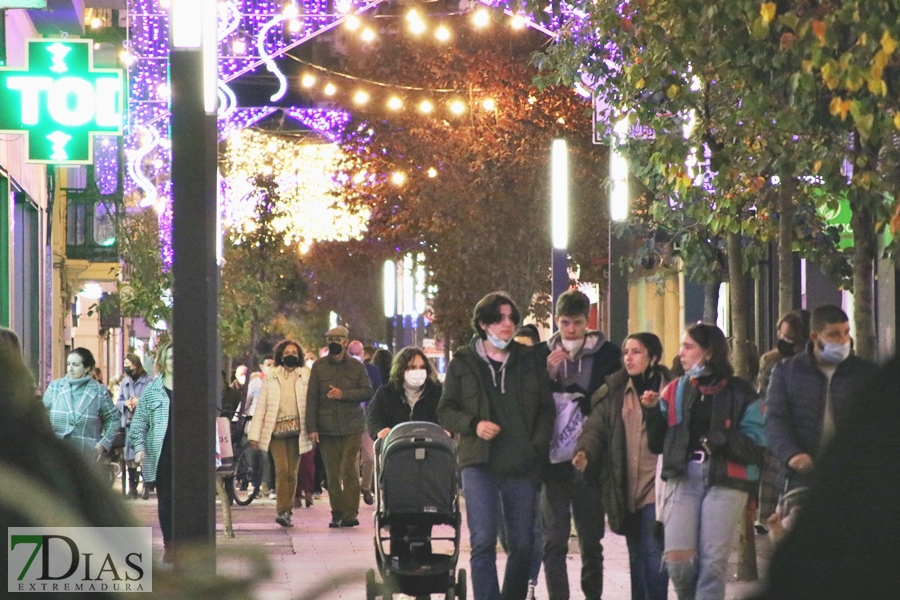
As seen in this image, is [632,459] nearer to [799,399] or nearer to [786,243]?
[799,399]

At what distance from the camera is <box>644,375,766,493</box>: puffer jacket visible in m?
8.22

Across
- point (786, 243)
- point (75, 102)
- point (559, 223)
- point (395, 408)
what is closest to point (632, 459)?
point (395, 408)

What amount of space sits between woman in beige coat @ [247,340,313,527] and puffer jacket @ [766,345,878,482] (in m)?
8.43

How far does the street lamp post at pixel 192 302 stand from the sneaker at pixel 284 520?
1027cm

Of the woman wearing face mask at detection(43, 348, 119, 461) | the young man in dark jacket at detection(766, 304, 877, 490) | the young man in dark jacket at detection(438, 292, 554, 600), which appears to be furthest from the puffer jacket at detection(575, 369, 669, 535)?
the woman wearing face mask at detection(43, 348, 119, 461)

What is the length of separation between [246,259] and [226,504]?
2566 cm

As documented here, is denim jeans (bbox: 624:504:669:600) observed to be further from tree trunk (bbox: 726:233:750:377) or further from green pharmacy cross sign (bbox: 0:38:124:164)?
green pharmacy cross sign (bbox: 0:38:124:164)

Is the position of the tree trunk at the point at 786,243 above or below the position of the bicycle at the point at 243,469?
above

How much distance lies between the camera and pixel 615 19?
36.8ft

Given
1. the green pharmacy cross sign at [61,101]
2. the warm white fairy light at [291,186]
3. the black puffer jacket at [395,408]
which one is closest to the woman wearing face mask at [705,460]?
the black puffer jacket at [395,408]

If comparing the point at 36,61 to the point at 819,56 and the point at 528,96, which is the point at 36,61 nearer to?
the point at 819,56

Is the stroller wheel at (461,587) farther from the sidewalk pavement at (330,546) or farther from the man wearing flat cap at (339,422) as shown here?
the man wearing flat cap at (339,422)

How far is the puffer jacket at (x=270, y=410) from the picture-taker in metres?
16.4

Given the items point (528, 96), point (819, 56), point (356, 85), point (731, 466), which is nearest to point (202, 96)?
point (731, 466)
